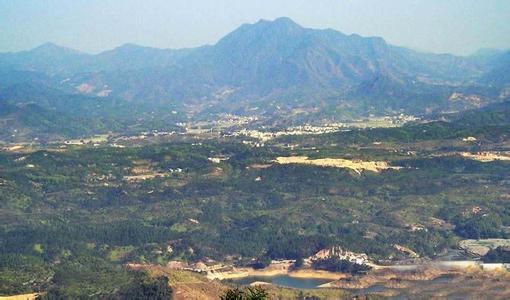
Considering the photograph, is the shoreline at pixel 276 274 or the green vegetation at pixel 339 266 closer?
the green vegetation at pixel 339 266

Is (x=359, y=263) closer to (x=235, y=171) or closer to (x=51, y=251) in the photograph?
(x=51, y=251)

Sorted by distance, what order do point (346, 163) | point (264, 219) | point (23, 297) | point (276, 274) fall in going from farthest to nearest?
point (346, 163)
point (264, 219)
point (276, 274)
point (23, 297)

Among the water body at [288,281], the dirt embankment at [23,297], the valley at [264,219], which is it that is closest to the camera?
the dirt embankment at [23,297]

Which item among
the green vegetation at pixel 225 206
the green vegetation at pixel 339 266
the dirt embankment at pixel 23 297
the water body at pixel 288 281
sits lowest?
the water body at pixel 288 281

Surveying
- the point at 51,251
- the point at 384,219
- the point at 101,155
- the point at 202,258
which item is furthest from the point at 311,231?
the point at 101,155

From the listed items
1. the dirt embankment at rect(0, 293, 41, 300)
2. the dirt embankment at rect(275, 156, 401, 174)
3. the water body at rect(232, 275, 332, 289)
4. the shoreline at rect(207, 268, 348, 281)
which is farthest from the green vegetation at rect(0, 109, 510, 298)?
the water body at rect(232, 275, 332, 289)

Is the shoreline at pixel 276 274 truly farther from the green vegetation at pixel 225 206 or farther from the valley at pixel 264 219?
the green vegetation at pixel 225 206

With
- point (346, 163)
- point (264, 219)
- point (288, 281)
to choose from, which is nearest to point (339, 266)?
point (288, 281)

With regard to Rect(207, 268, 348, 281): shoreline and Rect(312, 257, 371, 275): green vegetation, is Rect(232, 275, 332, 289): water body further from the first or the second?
Rect(312, 257, 371, 275): green vegetation

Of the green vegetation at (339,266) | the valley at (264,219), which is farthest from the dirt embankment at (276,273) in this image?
the green vegetation at (339,266)

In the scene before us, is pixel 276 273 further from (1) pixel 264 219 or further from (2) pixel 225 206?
(2) pixel 225 206
